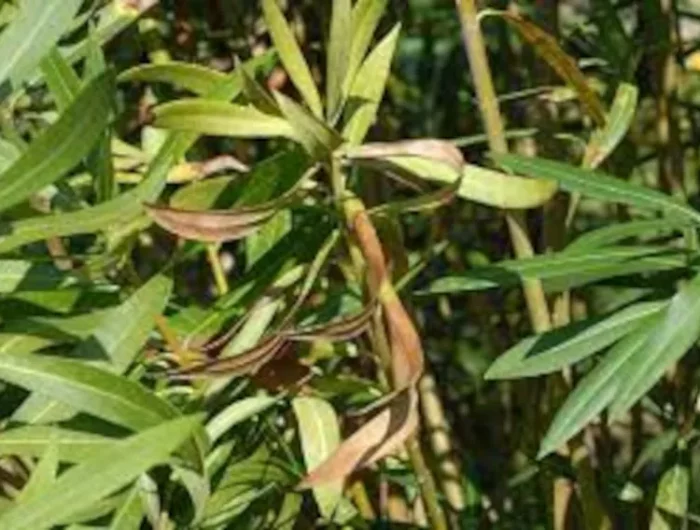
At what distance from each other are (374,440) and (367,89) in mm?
202

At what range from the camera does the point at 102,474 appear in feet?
2.86

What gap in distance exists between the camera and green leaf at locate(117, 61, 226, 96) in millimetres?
998

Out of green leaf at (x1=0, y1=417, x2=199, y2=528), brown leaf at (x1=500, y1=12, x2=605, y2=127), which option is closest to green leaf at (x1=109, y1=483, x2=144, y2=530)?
green leaf at (x1=0, y1=417, x2=199, y2=528)

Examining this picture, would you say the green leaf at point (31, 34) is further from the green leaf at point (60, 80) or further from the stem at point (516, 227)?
the stem at point (516, 227)

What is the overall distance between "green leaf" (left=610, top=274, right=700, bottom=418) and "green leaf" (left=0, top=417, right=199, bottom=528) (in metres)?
0.22

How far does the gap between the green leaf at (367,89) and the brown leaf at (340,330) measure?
0.11 metres

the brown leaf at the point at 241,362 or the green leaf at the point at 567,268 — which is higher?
the brown leaf at the point at 241,362

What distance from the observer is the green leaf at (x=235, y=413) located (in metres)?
1.03

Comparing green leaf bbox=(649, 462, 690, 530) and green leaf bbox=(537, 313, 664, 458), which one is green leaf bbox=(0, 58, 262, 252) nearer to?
green leaf bbox=(537, 313, 664, 458)

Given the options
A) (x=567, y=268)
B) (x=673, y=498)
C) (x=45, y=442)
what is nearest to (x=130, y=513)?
(x=45, y=442)

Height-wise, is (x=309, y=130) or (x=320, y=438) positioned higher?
(x=309, y=130)

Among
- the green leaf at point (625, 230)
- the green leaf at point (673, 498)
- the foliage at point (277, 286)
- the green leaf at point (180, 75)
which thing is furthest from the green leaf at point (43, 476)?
the green leaf at point (673, 498)

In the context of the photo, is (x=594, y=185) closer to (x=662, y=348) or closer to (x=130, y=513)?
(x=662, y=348)

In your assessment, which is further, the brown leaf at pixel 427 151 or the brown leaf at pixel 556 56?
the brown leaf at pixel 556 56
